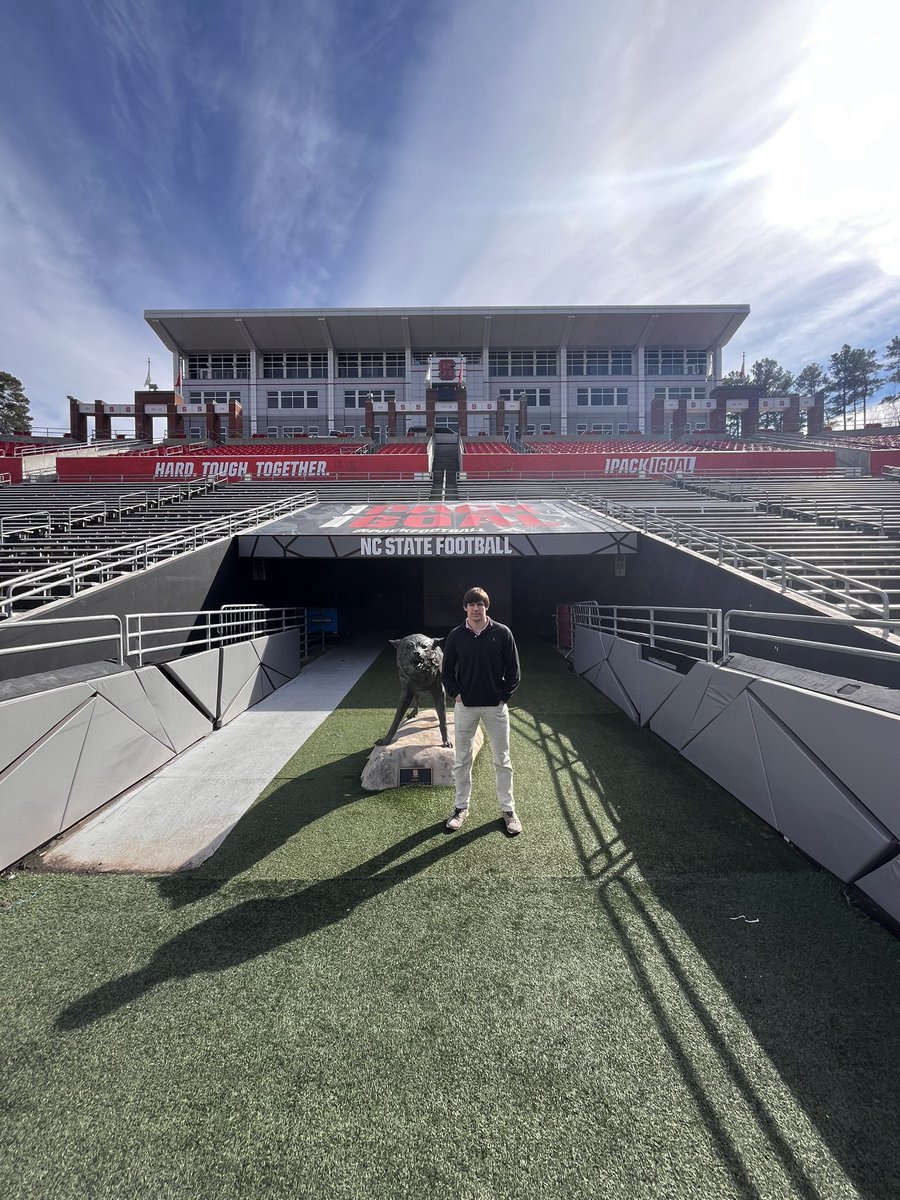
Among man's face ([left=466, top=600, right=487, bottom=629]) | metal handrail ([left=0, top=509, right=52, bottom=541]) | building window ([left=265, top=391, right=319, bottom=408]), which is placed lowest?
man's face ([left=466, top=600, right=487, bottom=629])

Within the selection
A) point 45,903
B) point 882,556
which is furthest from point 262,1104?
point 882,556

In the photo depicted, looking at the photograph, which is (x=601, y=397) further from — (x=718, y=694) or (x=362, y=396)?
(x=718, y=694)

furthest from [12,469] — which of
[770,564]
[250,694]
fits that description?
[770,564]

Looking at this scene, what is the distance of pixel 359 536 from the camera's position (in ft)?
34.3

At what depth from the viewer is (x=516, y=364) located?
3819cm

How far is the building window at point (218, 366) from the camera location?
126ft

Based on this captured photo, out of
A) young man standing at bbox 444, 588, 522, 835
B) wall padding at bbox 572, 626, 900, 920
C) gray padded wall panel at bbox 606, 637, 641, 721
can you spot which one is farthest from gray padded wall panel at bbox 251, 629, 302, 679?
wall padding at bbox 572, 626, 900, 920

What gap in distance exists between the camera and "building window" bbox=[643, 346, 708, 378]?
38.3 meters

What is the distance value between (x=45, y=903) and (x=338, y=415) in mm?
38472

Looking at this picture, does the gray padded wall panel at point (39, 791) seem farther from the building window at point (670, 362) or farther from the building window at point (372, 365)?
the building window at point (670, 362)

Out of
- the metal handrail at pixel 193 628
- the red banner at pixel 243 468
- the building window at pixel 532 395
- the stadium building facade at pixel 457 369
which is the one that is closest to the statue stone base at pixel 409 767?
the metal handrail at pixel 193 628

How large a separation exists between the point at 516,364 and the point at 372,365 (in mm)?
11459

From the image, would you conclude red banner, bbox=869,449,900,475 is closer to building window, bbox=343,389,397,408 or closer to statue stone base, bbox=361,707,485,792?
statue stone base, bbox=361,707,485,792

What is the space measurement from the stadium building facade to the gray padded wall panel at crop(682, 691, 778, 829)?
33.8 metres
